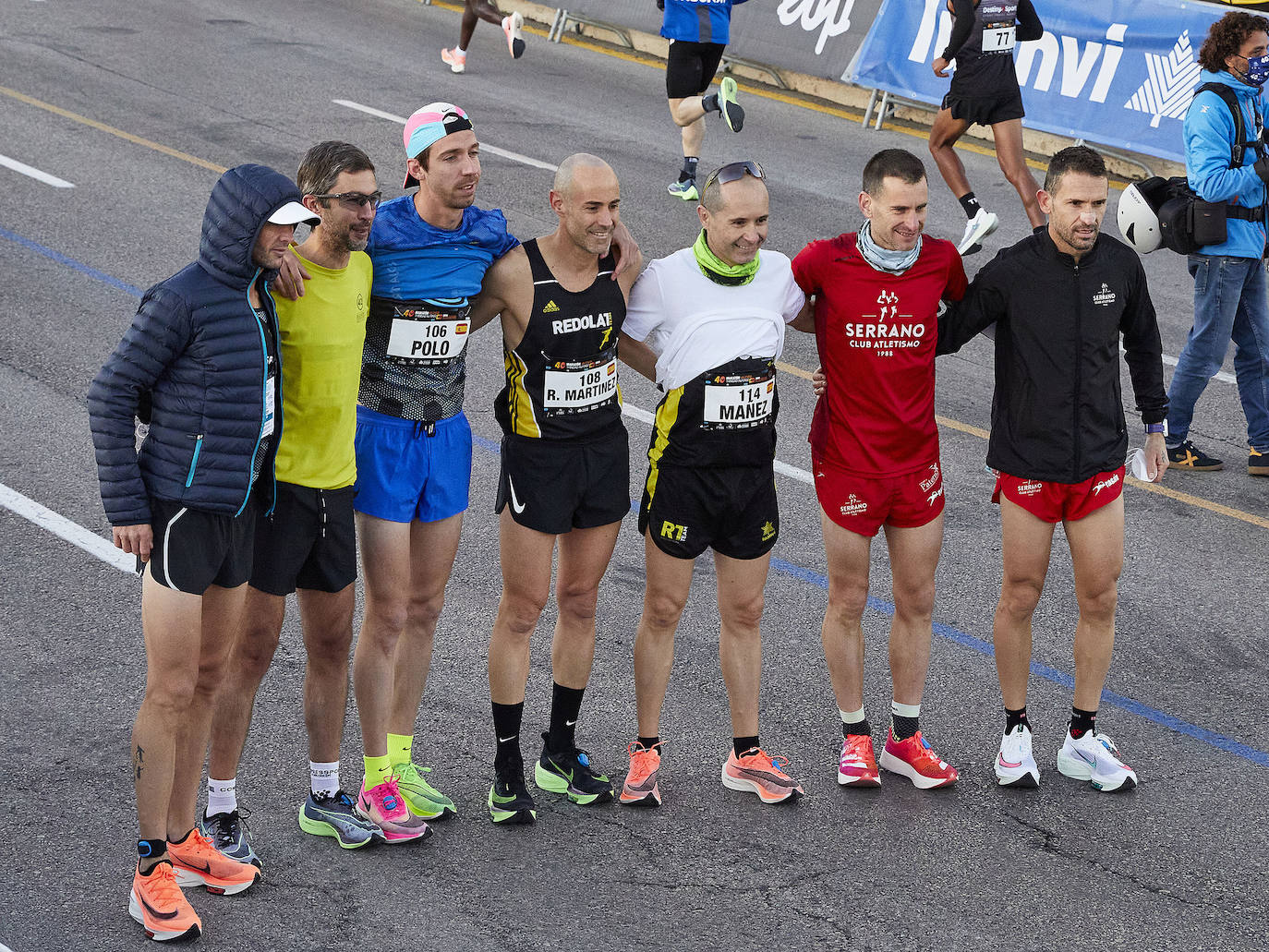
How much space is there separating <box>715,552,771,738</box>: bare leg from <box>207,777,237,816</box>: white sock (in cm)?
182

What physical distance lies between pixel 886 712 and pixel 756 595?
1080mm

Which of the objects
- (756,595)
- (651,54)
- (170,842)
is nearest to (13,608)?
(170,842)

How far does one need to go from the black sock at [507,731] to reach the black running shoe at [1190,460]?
5179 mm

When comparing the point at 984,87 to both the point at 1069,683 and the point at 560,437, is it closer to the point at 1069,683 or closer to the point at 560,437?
the point at 1069,683

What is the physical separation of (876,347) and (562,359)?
3.88 feet

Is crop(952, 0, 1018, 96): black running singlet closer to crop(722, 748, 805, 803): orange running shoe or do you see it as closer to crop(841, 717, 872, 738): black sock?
crop(841, 717, 872, 738): black sock

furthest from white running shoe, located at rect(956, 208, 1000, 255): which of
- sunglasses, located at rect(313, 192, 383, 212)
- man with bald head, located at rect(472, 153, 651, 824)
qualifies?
sunglasses, located at rect(313, 192, 383, 212)

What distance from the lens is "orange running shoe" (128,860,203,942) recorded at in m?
4.61

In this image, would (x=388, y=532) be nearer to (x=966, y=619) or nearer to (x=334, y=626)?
(x=334, y=626)

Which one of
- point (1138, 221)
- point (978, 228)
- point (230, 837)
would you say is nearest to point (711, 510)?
point (230, 837)

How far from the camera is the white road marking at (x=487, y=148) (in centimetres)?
1415

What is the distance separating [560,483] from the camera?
534 centimetres

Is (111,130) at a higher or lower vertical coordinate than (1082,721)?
higher

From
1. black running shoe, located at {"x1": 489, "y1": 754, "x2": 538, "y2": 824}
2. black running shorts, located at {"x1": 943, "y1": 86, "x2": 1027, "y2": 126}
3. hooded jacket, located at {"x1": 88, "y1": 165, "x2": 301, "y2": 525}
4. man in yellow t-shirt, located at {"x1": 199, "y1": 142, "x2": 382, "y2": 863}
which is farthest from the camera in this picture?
black running shorts, located at {"x1": 943, "y1": 86, "x2": 1027, "y2": 126}
